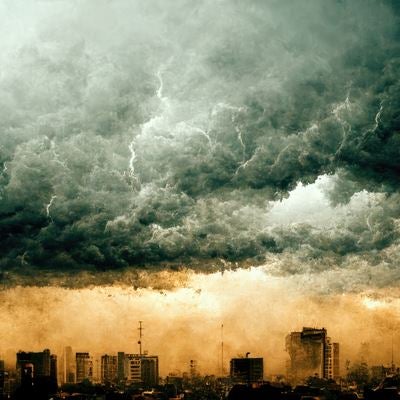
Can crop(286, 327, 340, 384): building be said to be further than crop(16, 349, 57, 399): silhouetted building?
Yes

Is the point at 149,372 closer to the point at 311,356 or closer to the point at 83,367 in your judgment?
the point at 83,367

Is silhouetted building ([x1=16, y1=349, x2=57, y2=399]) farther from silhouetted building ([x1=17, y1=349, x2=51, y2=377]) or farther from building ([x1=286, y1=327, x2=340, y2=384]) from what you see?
building ([x1=286, y1=327, x2=340, y2=384])

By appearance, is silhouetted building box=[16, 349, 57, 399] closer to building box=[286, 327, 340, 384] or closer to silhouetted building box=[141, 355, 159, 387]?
silhouetted building box=[141, 355, 159, 387]

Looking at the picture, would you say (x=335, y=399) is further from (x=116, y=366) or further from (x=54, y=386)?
(x=116, y=366)

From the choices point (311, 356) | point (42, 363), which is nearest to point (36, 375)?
point (42, 363)

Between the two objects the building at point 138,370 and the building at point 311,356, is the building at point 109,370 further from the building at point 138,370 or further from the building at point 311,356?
the building at point 311,356

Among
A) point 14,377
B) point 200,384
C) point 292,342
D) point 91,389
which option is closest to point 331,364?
point 292,342

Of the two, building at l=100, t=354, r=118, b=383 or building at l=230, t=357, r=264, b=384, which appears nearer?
building at l=230, t=357, r=264, b=384
